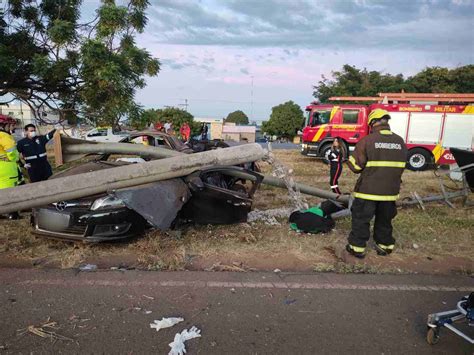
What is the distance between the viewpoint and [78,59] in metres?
7.19

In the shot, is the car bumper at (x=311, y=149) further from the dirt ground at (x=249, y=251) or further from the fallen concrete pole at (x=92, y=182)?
the fallen concrete pole at (x=92, y=182)

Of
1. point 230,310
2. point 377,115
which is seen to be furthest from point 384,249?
point 230,310

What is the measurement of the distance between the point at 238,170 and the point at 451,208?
4745 mm

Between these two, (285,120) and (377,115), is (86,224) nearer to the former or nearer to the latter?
(377,115)

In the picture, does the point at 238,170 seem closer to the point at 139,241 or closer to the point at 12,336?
the point at 139,241

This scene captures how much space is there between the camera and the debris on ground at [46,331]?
2.94m

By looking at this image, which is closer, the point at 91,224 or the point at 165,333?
the point at 165,333

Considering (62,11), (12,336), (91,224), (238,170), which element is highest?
(62,11)

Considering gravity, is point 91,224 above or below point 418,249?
above

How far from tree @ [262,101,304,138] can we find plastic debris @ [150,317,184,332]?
52.6 meters

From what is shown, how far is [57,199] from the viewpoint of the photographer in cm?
465

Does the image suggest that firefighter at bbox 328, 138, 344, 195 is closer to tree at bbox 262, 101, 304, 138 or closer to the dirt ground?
the dirt ground

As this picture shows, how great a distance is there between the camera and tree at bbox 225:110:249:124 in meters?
104

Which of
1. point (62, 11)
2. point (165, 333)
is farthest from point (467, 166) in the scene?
point (62, 11)
